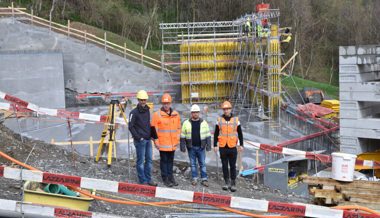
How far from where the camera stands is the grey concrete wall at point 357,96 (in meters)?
14.3

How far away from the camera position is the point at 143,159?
28.8ft

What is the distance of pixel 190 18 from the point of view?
42.0 m

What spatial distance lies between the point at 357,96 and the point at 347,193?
7.88 metres

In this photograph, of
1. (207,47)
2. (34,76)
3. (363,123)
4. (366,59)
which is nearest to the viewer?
(363,123)

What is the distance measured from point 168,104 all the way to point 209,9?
3315 cm

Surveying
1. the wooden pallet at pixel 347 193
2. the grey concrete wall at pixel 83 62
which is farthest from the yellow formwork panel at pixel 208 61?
the wooden pallet at pixel 347 193

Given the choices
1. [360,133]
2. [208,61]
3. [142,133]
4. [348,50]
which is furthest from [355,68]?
[208,61]

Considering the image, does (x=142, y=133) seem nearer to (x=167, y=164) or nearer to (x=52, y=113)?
(x=167, y=164)

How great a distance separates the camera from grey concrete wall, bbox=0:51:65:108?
2334 cm

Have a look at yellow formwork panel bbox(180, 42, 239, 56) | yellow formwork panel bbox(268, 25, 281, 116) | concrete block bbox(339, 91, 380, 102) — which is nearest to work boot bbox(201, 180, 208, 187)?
concrete block bbox(339, 91, 380, 102)

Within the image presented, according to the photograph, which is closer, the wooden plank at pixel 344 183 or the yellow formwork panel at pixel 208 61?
the wooden plank at pixel 344 183

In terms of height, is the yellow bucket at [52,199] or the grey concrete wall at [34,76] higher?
the grey concrete wall at [34,76]

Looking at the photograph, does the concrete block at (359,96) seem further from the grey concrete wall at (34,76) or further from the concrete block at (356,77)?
the grey concrete wall at (34,76)

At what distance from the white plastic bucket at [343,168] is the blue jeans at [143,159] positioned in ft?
10.6
